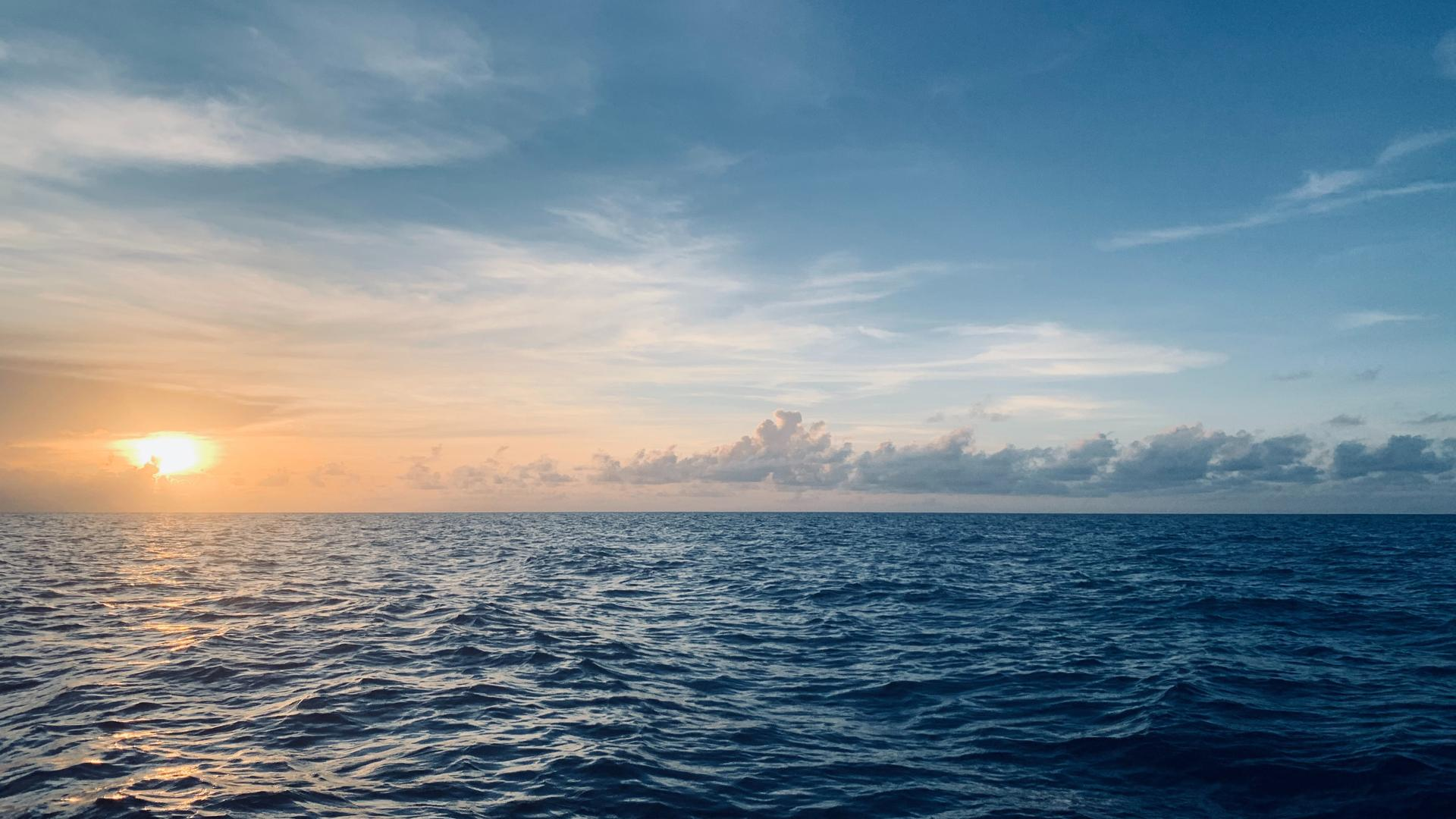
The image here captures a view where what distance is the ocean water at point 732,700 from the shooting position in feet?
43.7

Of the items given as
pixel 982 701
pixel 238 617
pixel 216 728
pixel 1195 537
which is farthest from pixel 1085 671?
pixel 1195 537

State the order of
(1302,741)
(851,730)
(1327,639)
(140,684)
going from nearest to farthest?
(1302,741), (851,730), (140,684), (1327,639)

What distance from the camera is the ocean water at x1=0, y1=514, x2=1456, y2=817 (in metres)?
13.3

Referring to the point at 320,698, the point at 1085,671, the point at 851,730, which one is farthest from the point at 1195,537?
the point at 320,698

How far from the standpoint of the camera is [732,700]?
19.3m

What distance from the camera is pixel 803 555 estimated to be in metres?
68.3

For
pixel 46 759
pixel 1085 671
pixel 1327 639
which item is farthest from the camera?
pixel 1327 639

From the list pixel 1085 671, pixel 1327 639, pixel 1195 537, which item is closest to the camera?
pixel 1085 671

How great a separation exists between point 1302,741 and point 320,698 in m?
22.0

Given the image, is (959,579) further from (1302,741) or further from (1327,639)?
(1302,741)

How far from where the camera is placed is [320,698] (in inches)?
738

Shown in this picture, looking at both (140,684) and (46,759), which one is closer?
(46,759)

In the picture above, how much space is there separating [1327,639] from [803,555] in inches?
1761

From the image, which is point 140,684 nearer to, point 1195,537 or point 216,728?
point 216,728
